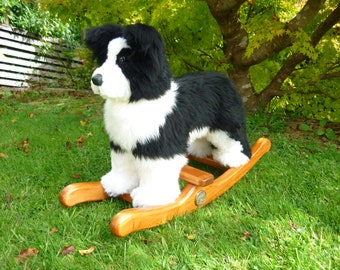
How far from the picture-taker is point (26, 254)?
1449mm

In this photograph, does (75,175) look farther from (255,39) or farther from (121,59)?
(255,39)

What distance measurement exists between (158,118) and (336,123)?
2283mm

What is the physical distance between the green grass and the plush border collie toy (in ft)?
0.68

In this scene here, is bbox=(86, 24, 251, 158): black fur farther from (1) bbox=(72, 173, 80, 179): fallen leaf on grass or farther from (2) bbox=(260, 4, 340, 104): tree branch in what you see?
(2) bbox=(260, 4, 340, 104): tree branch

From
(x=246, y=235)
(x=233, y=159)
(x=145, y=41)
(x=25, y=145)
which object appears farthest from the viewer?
(x=25, y=145)

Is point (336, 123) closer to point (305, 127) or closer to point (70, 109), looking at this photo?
point (305, 127)

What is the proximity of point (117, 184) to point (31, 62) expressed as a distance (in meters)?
4.44

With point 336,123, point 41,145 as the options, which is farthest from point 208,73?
point 336,123

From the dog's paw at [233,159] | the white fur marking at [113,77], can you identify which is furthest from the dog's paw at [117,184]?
the dog's paw at [233,159]

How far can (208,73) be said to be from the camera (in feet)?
6.76

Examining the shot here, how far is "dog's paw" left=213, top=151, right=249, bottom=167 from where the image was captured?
210cm

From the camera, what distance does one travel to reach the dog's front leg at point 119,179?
5.87 feet

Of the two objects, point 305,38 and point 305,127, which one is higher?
point 305,38

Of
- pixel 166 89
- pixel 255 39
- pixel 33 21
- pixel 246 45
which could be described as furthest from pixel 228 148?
pixel 33 21
